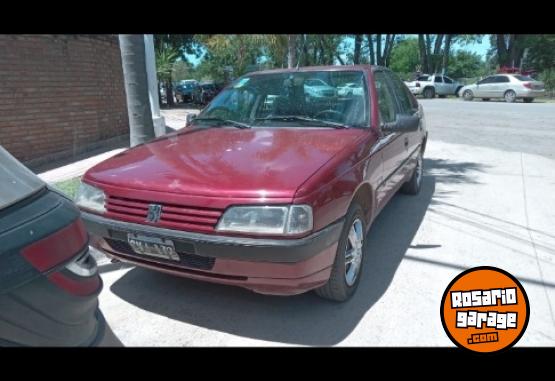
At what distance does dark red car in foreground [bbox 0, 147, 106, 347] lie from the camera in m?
1.41

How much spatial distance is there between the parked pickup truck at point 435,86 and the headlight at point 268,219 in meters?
29.0

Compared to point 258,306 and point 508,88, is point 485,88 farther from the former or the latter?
point 258,306

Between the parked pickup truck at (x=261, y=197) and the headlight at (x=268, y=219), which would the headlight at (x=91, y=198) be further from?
the headlight at (x=268, y=219)

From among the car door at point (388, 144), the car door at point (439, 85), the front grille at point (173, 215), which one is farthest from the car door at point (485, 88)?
the front grille at point (173, 215)

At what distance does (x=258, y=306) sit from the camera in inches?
116

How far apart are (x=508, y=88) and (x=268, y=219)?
24.6 metres

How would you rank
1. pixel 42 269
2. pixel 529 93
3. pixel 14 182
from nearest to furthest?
pixel 42 269 → pixel 14 182 → pixel 529 93

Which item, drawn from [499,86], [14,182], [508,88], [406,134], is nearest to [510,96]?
[508,88]

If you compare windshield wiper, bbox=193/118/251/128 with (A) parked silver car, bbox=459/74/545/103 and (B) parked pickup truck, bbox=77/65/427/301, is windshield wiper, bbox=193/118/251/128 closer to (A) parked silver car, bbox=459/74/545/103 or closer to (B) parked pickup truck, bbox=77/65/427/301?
(B) parked pickup truck, bbox=77/65/427/301

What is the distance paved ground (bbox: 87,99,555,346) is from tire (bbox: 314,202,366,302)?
4.5 inches

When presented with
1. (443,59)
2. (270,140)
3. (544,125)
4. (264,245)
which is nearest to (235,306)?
(264,245)

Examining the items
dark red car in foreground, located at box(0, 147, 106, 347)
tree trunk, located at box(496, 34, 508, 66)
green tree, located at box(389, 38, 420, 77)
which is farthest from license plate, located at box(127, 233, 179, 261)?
green tree, located at box(389, 38, 420, 77)

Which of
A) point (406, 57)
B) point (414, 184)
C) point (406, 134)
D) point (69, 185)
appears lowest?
point (414, 184)

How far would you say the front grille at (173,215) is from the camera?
2.40 meters
